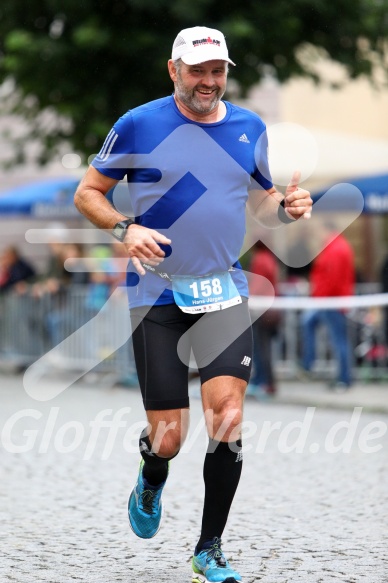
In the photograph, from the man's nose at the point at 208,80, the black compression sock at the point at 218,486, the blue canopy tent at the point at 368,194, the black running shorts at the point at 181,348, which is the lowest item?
the black compression sock at the point at 218,486

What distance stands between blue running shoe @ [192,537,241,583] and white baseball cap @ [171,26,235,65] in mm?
1790

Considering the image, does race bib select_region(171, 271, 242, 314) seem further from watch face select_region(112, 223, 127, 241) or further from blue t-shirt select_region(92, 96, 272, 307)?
watch face select_region(112, 223, 127, 241)

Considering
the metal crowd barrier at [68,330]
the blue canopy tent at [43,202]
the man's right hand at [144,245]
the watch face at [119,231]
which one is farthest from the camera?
the blue canopy tent at [43,202]

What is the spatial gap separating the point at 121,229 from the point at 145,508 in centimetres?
117

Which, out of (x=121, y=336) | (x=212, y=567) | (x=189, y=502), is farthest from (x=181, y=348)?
(x=121, y=336)

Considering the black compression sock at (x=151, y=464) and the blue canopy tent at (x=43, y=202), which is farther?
→ the blue canopy tent at (x=43, y=202)

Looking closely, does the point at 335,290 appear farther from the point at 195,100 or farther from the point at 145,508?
the point at 195,100

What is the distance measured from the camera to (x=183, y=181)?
5.25 metres

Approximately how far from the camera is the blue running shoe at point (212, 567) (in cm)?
502

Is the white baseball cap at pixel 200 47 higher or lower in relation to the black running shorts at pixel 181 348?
higher

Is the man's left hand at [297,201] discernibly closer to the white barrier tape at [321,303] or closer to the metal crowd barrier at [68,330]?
the white barrier tape at [321,303]

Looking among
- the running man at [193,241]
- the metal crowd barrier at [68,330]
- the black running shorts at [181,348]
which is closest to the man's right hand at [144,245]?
the running man at [193,241]

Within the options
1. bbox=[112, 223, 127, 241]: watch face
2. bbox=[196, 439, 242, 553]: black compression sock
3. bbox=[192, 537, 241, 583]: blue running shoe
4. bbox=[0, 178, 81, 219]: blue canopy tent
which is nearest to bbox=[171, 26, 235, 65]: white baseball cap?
bbox=[112, 223, 127, 241]: watch face

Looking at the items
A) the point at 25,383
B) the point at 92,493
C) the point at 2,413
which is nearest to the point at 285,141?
the point at 25,383
